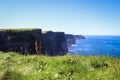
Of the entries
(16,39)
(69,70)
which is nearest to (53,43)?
(16,39)

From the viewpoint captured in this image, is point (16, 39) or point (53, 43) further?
point (53, 43)

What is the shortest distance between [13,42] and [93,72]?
304 ft

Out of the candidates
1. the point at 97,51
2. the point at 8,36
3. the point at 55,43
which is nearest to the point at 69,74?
the point at 97,51

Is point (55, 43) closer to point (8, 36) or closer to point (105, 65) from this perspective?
point (8, 36)

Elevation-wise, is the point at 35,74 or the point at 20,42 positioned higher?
the point at 35,74

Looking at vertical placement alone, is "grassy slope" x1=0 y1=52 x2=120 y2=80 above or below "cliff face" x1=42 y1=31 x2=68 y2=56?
above

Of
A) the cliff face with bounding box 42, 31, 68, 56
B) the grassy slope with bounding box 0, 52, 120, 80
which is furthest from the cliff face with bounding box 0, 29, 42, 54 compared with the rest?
the grassy slope with bounding box 0, 52, 120, 80

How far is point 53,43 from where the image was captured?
17050 centimetres

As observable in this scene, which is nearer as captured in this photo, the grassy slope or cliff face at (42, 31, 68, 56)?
the grassy slope

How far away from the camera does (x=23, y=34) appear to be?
10294cm

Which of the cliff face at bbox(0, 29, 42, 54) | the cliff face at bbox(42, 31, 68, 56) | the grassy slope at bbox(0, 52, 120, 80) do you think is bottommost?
the cliff face at bbox(42, 31, 68, 56)

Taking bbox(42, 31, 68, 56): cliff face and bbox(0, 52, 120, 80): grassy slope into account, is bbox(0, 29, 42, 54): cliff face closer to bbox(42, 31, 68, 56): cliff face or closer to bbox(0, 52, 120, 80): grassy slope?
bbox(42, 31, 68, 56): cliff face

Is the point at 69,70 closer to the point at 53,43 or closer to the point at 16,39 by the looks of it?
the point at 16,39

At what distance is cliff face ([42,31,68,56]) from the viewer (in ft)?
524
